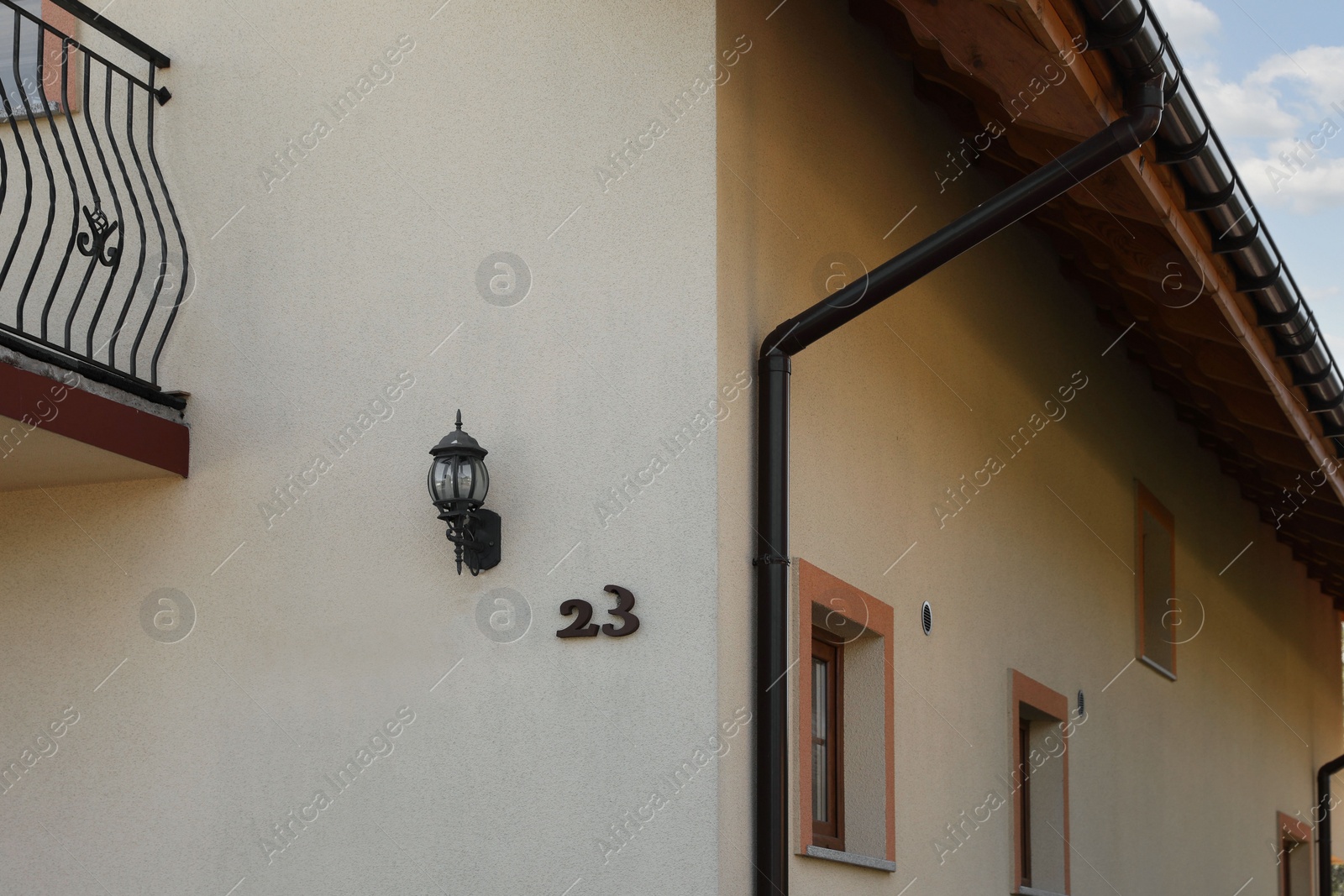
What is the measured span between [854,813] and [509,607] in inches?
71.0

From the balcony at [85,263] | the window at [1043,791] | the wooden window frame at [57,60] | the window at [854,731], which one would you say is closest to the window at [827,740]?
the window at [854,731]

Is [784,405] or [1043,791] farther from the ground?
[784,405]

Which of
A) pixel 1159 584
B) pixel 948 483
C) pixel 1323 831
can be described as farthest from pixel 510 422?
pixel 1323 831

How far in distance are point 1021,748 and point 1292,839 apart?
7.62 meters

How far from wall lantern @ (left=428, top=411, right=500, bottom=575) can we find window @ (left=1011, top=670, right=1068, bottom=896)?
389 centimetres

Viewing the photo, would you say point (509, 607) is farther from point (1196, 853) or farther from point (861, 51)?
point (1196, 853)

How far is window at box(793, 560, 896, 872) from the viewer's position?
5.81 metres

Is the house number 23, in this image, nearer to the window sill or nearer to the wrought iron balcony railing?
the window sill

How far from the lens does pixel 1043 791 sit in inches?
320

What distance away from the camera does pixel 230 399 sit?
5512mm

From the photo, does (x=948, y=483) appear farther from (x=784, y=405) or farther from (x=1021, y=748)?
(x=784, y=405)

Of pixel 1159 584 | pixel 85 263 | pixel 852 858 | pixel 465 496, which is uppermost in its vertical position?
pixel 1159 584

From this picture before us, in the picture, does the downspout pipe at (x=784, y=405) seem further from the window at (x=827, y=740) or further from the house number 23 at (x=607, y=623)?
the window at (x=827, y=740)

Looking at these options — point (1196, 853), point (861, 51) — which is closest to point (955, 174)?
point (861, 51)
